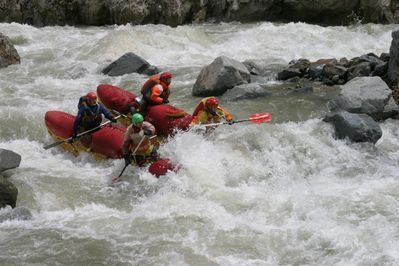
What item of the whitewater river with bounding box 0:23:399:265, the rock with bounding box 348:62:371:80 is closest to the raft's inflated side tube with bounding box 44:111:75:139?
the whitewater river with bounding box 0:23:399:265

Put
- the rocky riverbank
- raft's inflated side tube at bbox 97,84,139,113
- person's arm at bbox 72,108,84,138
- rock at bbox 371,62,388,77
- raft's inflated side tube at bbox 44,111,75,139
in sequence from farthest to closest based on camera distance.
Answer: the rocky riverbank, rock at bbox 371,62,388,77, raft's inflated side tube at bbox 97,84,139,113, raft's inflated side tube at bbox 44,111,75,139, person's arm at bbox 72,108,84,138

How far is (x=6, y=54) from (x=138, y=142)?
23.1 feet

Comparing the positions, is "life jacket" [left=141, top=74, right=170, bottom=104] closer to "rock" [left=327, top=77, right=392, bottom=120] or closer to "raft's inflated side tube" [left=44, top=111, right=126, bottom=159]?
"raft's inflated side tube" [left=44, top=111, right=126, bottom=159]

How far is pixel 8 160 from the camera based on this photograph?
7.20m

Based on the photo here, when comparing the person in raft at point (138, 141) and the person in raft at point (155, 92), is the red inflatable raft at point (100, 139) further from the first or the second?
the person in raft at point (155, 92)

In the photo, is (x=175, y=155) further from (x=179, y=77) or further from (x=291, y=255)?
(x=179, y=77)

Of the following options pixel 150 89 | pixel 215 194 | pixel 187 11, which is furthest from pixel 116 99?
pixel 187 11

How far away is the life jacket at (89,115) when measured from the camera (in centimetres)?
825

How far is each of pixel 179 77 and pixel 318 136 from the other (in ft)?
14.9

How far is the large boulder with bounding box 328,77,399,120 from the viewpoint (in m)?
9.16

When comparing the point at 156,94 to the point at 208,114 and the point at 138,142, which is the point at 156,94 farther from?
the point at 138,142

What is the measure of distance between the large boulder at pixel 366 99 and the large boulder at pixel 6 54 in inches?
305

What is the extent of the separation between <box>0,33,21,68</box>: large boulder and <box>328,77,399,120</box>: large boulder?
776 cm

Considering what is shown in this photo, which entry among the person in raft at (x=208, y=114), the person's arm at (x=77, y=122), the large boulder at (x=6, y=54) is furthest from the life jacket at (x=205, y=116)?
the large boulder at (x=6, y=54)
